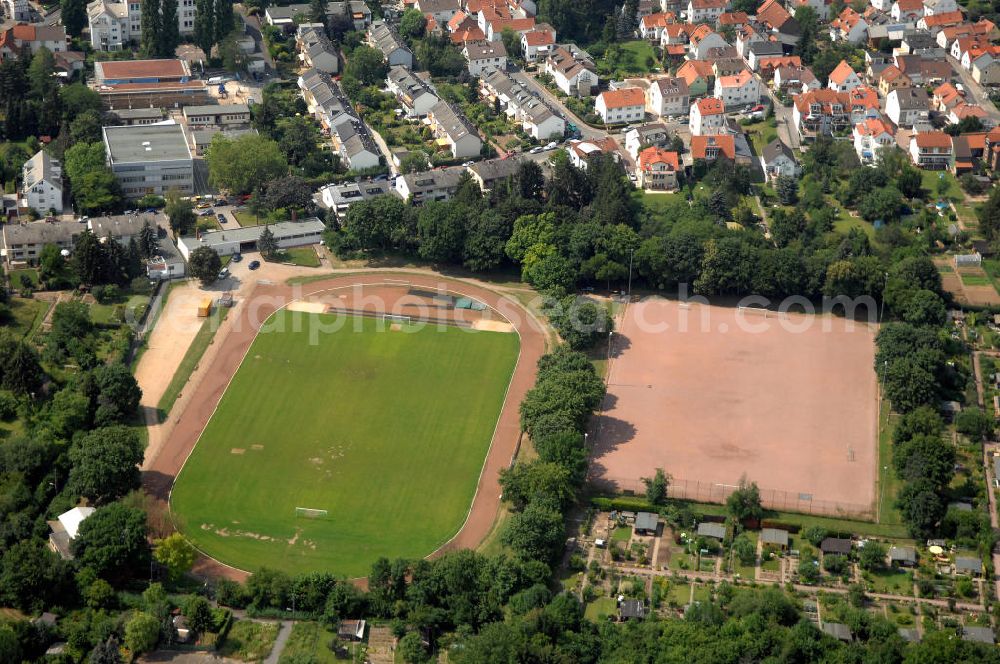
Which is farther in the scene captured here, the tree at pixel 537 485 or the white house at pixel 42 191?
the white house at pixel 42 191

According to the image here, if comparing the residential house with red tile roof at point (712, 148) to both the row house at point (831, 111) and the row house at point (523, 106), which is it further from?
the row house at point (523, 106)

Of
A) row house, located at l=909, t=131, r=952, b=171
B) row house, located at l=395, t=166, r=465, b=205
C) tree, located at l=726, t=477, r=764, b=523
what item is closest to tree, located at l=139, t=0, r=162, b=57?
row house, located at l=395, t=166, r=465, b=205

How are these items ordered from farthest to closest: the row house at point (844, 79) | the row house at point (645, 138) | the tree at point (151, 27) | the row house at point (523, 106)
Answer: the tree at point (151, 27) < the row house at point (844, 79) < the row house at point (523, 106) < the row house at point (645, 138)

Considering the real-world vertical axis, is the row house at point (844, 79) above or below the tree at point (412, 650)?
above

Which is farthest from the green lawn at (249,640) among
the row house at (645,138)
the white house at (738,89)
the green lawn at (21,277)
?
the white house at (738,89)

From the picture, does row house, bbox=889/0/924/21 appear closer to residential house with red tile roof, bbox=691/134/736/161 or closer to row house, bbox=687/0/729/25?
row house, bbox=687/0/729/25

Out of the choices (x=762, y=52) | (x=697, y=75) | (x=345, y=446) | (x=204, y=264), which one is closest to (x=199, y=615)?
(x=345, y=446)

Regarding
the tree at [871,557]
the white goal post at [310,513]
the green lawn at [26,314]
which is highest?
the green lawn at [26,314]

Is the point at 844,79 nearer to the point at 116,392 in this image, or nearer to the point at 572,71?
the point at 572,71
